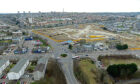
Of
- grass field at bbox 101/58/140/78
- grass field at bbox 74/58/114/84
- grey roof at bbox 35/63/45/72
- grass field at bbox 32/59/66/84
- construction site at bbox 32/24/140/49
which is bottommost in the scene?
grass field at bbox 32/59/66/84

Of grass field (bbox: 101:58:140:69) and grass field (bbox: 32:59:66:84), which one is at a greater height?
grass field (bbox: 101:58:140:69)

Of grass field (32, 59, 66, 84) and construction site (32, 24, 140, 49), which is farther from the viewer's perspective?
construction site (32, 24, 140, 49)

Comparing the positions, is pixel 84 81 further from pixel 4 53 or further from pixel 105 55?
pixel 4 53

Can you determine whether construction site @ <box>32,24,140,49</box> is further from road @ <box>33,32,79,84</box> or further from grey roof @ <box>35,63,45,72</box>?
grey roof @ <box>35,63,45,72</box>

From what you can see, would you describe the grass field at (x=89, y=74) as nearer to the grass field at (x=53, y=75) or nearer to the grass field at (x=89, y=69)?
the grass field at (x=89, y=69)

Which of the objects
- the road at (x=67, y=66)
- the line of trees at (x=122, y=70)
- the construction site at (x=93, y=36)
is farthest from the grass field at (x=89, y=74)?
the construction site at (x=93, y=36)

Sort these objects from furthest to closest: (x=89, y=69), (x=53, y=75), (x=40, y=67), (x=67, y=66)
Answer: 1. (x=67, y=66)
2. (x=89, y=69)
3. (x=53, y=75)
4. (x=40, y=67)

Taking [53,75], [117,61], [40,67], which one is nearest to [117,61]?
[117,61]

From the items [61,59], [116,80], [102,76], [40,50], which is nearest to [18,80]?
[61,59]

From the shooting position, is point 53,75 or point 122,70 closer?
point 122,70

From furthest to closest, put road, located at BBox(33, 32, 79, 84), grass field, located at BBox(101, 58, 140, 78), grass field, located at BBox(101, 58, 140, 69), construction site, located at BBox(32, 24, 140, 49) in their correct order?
construction site, located at BBox(32, 24, 140, 49)
grass field, located at BBox(101, 58, 140, 69)
grass field, located at BBox(101, 58, 140, 78)
road, located at BBox(33, 32, 79, 84)

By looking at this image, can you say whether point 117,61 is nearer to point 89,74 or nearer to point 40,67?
point 89,74

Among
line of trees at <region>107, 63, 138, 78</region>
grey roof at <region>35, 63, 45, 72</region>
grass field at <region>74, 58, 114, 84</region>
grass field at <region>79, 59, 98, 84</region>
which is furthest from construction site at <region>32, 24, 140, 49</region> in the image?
grey roof at <region>35, 63, 45, 72</region>
